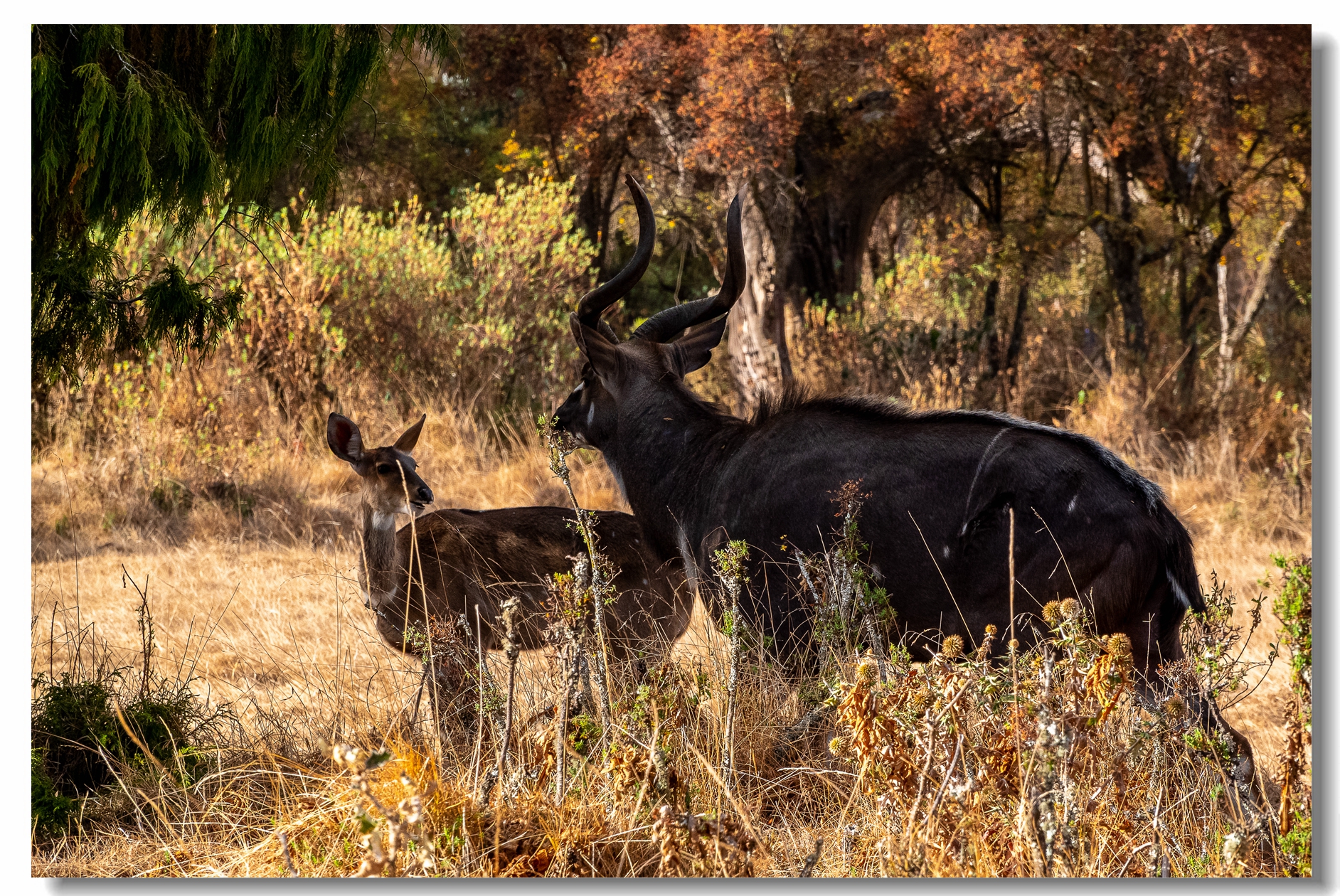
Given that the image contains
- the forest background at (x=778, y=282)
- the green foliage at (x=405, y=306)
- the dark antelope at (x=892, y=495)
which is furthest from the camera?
the green foliage at (x=405, y=306)

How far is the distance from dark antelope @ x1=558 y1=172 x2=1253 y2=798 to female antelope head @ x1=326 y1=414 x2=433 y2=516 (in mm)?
696

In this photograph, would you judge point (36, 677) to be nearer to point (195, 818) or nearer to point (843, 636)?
point (195, 818)

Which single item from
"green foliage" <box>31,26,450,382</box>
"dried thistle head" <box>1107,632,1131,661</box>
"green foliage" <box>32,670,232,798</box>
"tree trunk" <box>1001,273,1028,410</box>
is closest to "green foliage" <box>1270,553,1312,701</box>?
"dried thistle head" <box>1107,632,1131,661</box>

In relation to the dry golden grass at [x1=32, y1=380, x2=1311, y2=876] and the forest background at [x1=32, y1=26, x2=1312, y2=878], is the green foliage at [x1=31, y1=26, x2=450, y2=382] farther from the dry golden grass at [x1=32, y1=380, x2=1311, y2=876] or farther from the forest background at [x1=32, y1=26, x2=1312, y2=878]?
the forest background at [x1=32, y1=26, x2=1312, y2=878]

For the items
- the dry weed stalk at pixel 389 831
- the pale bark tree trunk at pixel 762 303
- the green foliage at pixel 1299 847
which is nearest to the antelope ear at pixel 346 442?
the dry weed stalk at pixel 389 831

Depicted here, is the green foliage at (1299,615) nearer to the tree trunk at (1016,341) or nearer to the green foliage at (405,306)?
the tree trunk at (1016,341)

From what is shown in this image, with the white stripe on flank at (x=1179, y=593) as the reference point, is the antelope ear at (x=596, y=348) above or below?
above

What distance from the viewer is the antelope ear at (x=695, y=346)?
18.3 feet

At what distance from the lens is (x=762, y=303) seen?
12.7 metres

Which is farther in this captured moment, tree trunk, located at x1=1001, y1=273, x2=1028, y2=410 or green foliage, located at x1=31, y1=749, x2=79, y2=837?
tree trunk, located at x1=1001, y1=273, x2=1028, y2=410

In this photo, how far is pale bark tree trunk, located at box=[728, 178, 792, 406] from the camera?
12.6 meters

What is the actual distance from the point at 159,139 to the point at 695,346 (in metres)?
2.41

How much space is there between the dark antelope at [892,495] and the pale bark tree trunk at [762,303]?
714cm
